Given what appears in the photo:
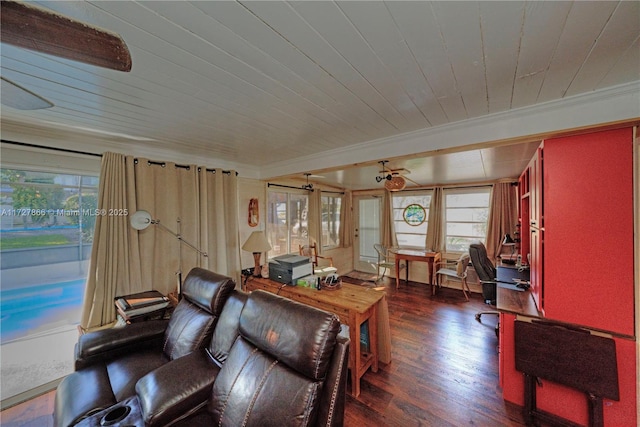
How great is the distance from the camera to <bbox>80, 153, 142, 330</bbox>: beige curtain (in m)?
2.12

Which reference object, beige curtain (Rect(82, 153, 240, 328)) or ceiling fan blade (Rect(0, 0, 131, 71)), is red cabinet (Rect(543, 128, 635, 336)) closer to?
ceiling fan blade (Rect(0, 0, 131, 71))

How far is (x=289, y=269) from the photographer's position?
8.38ft

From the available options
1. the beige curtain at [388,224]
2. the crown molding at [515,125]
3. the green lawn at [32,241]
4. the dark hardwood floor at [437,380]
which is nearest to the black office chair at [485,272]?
the dark hardwood floor at [437,380]

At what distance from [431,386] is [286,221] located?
320 cm

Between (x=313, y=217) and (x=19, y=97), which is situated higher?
(x=19, y=97)

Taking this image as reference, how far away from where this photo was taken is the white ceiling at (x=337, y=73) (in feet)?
2.79

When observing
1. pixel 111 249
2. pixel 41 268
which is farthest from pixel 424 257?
pixel 41 268

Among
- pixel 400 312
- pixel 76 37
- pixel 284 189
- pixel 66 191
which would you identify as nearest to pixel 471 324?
pixel 400 312

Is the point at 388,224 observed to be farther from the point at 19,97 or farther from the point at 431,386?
the point at 19,97

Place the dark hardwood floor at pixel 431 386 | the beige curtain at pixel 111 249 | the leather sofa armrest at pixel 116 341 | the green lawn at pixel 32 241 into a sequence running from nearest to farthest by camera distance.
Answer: the leather sofa armrest at pixel 116 341 → the dark hardwood floor at pixel 431 386 → the green lawn at pixel 32 241 → the beige curtain at pixel 111 249

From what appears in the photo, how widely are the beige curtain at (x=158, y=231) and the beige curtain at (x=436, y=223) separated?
4057 millimetres

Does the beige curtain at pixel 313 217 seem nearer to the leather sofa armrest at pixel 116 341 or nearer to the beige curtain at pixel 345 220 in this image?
the beige curtain at pixel 345 220

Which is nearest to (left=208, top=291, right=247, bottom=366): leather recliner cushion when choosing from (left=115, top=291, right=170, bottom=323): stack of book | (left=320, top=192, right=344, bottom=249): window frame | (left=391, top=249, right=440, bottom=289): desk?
(left=115, top=291, right=170, bottom=323): stack of book

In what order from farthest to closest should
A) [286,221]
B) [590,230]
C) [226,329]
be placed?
[286,221] < [226,329] < [590,230]
